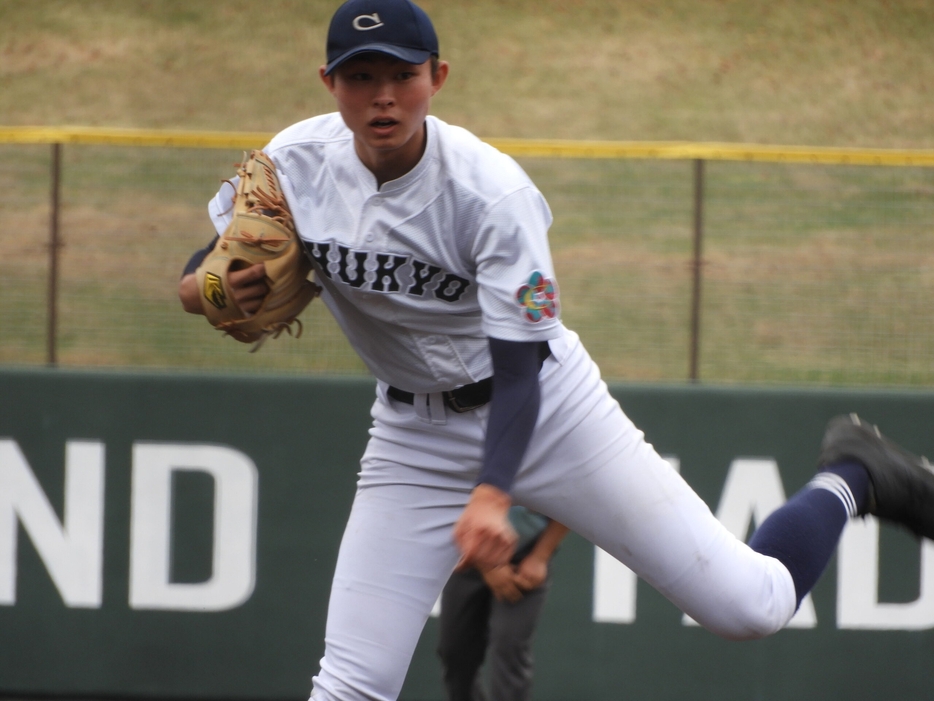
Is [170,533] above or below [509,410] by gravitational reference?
below

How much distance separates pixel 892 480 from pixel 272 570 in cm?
277

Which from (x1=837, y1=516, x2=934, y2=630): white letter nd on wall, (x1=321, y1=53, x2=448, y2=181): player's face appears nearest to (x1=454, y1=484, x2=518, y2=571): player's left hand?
(x1=321, y1=53, x2=448, y2=181): player's face

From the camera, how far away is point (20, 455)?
5215mm

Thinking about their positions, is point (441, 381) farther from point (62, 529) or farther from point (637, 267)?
point (637, 267)

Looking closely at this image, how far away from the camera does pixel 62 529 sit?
5191 mm

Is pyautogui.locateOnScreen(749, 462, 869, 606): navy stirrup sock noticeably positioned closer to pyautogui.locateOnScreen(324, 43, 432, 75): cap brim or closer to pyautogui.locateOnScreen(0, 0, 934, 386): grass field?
pyautogui.locateOnScreen(324, 43, 432, 75): cap brim

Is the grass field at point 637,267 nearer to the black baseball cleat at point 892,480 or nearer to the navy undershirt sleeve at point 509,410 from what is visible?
the black baseball cleat at point 892,480

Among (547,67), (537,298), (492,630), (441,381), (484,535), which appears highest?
(547,67)

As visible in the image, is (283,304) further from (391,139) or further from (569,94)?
(569,94)

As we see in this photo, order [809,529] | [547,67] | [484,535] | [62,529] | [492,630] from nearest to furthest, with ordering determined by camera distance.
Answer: [484,535], [809,529], [492,630], [62,529], [547,67]

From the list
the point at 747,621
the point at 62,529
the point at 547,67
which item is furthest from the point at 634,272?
the point at 547,67

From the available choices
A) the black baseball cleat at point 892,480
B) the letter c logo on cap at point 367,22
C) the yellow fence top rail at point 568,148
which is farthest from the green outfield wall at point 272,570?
the letter c logo on cap at point 367,22

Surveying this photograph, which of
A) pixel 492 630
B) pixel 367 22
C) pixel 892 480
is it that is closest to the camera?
pixel 367 22

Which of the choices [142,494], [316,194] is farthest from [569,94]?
[316,194]
